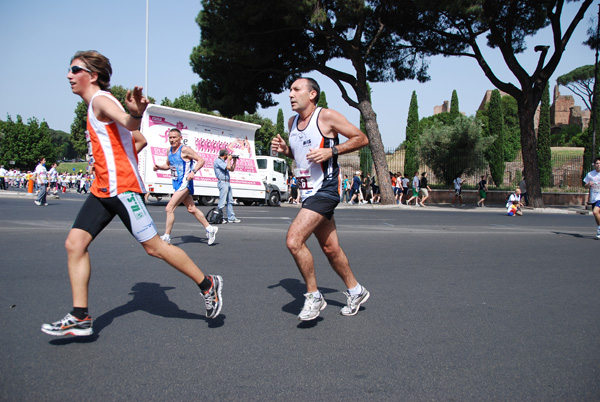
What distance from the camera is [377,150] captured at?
914 inches

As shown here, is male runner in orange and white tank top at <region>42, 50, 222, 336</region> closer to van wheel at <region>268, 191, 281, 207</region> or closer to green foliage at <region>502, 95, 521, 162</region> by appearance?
van wheel at <region>268, 191, 281, 207</region>

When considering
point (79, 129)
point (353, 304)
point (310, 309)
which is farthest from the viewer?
point (79, 129)

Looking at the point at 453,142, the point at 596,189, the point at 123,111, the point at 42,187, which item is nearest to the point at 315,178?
the point at 123,111

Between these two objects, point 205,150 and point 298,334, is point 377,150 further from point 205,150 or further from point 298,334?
point 298,334

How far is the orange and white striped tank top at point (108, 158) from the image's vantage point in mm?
3289

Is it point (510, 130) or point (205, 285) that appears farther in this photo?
point (510, 130)

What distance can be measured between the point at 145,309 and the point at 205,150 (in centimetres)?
1843

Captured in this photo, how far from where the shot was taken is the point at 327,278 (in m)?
5.53

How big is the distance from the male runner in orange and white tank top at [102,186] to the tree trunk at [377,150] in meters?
20.1

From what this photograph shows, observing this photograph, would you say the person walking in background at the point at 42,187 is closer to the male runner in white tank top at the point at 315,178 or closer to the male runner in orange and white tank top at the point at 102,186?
the male runner in orange and white tank top at the point at 102,186

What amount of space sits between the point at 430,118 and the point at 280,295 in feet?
221

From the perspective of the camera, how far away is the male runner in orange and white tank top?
321 centimetres

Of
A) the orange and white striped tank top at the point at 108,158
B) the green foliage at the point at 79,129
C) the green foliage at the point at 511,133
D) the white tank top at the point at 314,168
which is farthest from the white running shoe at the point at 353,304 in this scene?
the green foliage at the point at 79,129

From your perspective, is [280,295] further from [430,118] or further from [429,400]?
[430,118]
